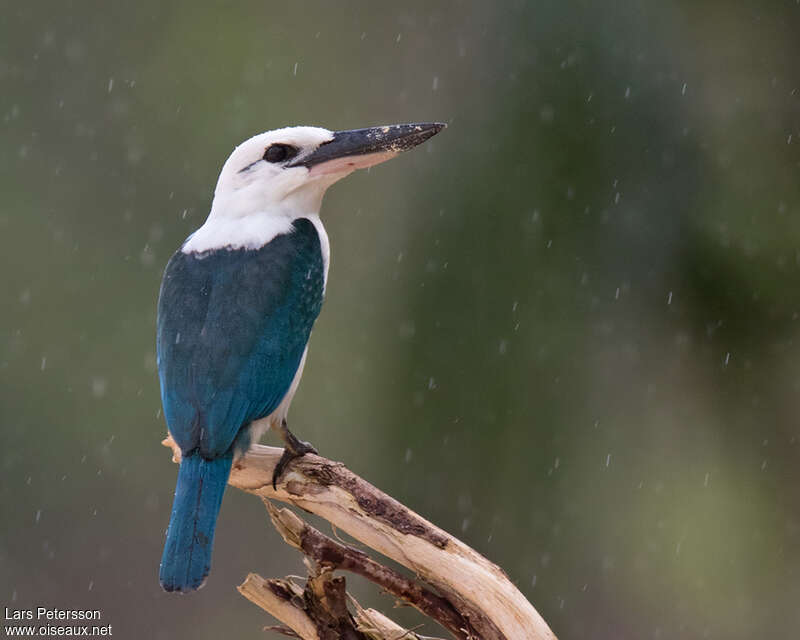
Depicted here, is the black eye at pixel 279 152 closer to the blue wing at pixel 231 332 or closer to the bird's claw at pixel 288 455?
the blue wing at pixel 231 332

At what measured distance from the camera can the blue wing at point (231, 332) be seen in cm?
293

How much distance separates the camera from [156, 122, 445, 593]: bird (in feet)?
9.25

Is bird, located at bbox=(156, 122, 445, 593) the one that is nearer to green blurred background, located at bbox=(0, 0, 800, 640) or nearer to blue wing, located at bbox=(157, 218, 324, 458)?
blue wing, located at bbox=(157, 218, 324, 458)

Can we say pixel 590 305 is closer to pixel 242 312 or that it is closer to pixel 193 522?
pixel 242 312

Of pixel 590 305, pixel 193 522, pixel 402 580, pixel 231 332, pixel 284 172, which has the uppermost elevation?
pixel 284 172

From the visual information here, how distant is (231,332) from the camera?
3062 millimetres

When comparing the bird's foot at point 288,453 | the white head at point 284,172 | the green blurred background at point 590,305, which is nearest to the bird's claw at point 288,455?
the bird's foot at point 288,453

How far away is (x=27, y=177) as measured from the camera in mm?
7562

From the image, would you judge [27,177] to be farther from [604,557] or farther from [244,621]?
[604,557]

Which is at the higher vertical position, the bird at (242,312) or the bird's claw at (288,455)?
the bird at (242,312)

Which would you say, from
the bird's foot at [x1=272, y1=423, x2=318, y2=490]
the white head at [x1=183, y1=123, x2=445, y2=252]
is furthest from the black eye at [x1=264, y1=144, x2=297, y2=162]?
the bird's foot at [x1=272, y1=423, x2=318, y2=490]

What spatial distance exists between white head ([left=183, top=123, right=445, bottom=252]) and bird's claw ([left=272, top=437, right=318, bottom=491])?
0.62 m

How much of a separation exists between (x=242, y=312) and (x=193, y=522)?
0.64 meters

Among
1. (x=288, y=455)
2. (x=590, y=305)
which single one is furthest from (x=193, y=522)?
(x=590, y=305)
